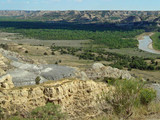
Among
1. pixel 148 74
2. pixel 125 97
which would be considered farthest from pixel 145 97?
pixel 148 74

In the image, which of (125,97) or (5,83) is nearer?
(125,97)

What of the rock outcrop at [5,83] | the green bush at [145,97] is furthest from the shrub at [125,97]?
the rock outcrop at [5,83]

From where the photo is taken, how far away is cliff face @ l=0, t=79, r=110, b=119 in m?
18.2

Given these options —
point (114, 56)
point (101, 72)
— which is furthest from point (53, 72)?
point (114, 56)

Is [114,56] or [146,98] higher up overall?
[146,98]

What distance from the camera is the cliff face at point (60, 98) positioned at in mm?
18219

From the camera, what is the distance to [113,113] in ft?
38.8

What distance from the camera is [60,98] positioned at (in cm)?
1966

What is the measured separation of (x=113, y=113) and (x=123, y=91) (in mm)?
1548

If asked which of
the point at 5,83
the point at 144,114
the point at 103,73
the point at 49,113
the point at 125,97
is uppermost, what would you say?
the point at 125,97

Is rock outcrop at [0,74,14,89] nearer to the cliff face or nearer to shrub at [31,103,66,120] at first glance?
the cliff face

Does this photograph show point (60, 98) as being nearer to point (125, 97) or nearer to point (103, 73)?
point (125, 97)

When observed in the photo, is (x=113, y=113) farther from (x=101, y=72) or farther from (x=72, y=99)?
(x=101, y=72)

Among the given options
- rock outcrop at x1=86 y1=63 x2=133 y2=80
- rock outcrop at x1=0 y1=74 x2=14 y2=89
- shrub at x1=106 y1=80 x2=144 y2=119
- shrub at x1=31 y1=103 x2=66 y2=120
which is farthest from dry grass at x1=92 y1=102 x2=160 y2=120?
rock outcrop at x1=86 y1=63 x2=133 y2=80
